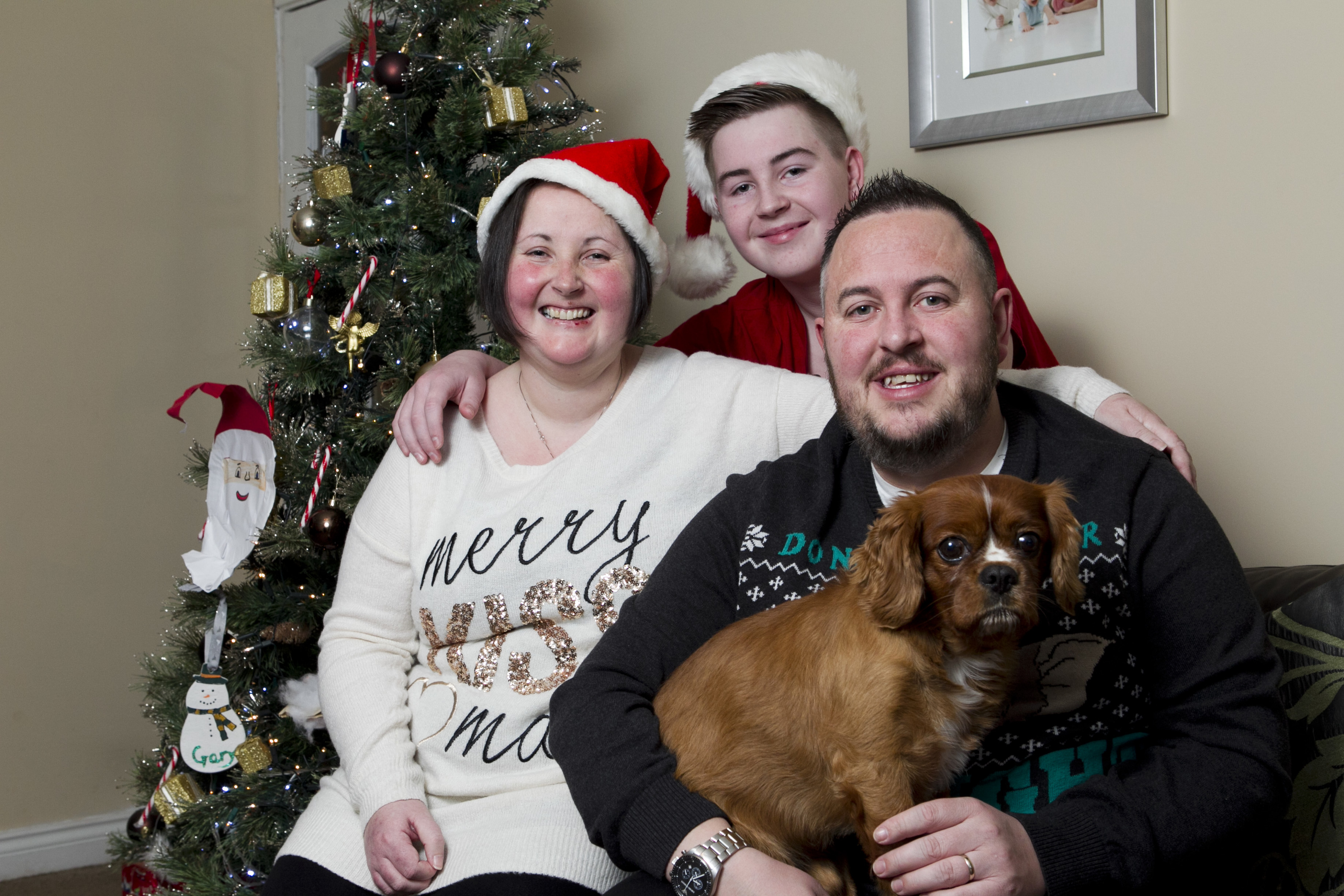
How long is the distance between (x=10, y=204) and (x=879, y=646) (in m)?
3.72

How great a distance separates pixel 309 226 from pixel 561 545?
150cm

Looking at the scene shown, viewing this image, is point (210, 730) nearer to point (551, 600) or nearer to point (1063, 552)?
point (551, 600)

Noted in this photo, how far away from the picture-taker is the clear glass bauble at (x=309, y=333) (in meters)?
2.87

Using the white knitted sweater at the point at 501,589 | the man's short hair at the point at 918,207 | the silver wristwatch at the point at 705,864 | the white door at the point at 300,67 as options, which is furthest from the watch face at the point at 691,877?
the white door at the point at 300,67

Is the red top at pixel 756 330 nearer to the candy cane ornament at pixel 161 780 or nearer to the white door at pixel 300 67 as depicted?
the candy cane ornament at pixel 161 780

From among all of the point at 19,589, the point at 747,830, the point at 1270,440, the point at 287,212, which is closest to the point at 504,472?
the point at 747,830

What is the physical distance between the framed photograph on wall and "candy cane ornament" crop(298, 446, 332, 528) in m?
1.66

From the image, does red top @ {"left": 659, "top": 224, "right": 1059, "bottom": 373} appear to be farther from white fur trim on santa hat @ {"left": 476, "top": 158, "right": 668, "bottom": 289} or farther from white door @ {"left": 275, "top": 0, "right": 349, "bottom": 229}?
white door @ {"left": 275, "top": 0, "right": 349, "bottom": 229}

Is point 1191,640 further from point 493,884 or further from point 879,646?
point 493,884

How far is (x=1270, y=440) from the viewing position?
2.48m

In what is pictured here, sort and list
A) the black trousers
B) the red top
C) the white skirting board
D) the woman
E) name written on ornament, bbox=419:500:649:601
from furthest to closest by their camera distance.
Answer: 1. the white skirting board
2. the red top
3. name written on ornament, bbox=419:500:649:601
4. the woman
5. the black trousers

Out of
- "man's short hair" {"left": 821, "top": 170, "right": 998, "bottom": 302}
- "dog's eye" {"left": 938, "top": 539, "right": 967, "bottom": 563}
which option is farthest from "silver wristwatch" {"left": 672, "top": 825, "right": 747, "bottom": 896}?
"man's short hair" {"left": 821, "top": 170, "right": 998, "bottom": 302}

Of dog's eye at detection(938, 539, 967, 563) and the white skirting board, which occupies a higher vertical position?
dog's eye at detection(938, 539, 967, 563)

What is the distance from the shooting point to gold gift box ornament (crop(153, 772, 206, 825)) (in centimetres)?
283
